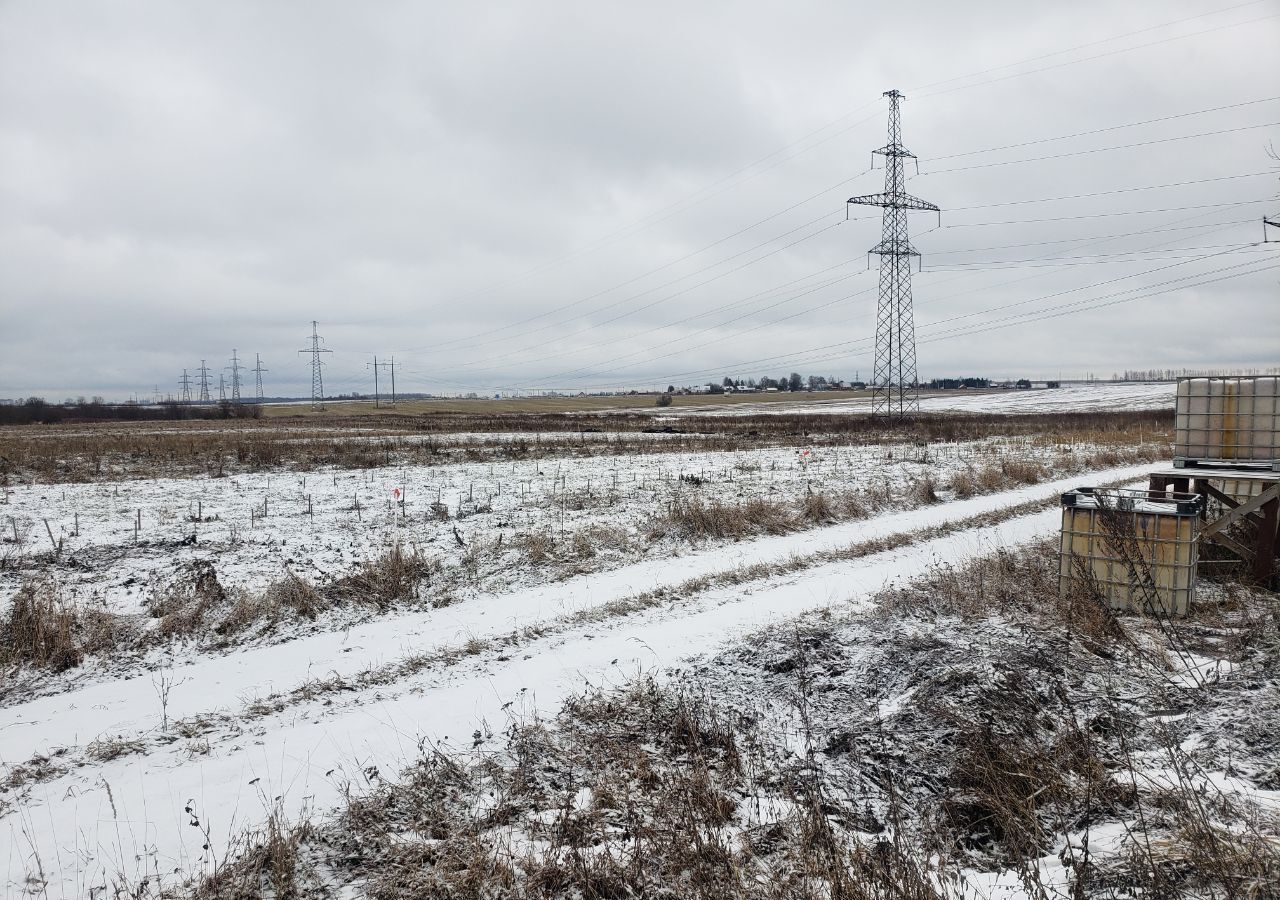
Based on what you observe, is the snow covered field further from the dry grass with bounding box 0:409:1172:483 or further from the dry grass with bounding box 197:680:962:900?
the dry grass with bounding box 0:409:1172:483

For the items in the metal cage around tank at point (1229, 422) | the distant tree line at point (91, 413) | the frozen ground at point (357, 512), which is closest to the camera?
the metal cage around tank at point (1229, 422)

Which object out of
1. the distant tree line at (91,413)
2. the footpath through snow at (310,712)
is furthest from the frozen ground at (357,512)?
the distant tree line at (91,413)

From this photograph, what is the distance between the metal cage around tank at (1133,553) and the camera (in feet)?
24.0

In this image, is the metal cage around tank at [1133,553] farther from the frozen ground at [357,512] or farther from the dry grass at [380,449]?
the dry grass at [380,449]

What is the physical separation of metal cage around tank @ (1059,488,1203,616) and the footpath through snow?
2.54 meters

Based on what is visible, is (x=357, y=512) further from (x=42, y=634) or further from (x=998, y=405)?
(x=998, y=405)

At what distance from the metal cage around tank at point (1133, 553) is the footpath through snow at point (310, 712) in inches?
100.0

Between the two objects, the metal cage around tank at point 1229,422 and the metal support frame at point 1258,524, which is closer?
the metal support frame at point 1258,524

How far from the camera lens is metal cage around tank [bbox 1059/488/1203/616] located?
7.33 m

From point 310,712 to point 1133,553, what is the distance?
8.85 m

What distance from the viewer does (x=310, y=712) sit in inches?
239

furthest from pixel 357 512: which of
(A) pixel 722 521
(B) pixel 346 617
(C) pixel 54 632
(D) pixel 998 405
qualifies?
(D) pixel 998 405

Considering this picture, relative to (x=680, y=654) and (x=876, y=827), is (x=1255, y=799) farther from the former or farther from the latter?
(x=680, y=654)

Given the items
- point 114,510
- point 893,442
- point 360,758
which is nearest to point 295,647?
point 360,758
